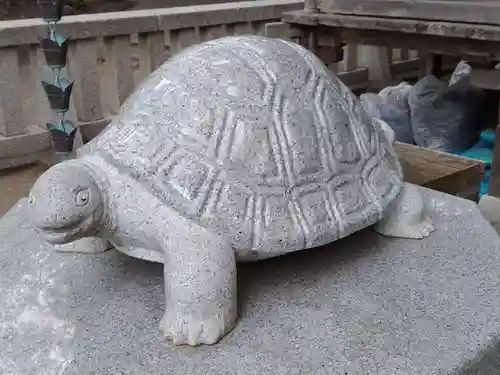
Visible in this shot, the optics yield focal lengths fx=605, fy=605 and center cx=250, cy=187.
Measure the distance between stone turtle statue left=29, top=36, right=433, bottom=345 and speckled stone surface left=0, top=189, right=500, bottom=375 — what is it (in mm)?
69

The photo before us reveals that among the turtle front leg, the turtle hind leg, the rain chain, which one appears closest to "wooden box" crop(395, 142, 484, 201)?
the turtle hind leg

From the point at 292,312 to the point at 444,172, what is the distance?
124 cm

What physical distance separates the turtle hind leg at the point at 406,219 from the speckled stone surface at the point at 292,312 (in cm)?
2

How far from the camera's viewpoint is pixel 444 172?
2.09 meters

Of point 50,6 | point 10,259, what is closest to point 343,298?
point 10,259

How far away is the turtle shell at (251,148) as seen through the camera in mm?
943

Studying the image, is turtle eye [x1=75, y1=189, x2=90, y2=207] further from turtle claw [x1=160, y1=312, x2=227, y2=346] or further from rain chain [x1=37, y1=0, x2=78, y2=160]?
rain chain [x1=37, y1=0, x2=78, y2=160]

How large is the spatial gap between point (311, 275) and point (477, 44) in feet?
4.14

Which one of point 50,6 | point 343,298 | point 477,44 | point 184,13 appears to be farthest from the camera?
point 184,13

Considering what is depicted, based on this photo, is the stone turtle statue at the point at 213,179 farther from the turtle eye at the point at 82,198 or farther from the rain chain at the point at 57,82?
the rain chain at the point at 57,82

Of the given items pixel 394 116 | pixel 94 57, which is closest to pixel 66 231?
pixel 94 57

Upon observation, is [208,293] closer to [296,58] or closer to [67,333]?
[67,333]

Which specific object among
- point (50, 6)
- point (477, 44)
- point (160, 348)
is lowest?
point (160, 348)

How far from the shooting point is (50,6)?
1523 millimetres
